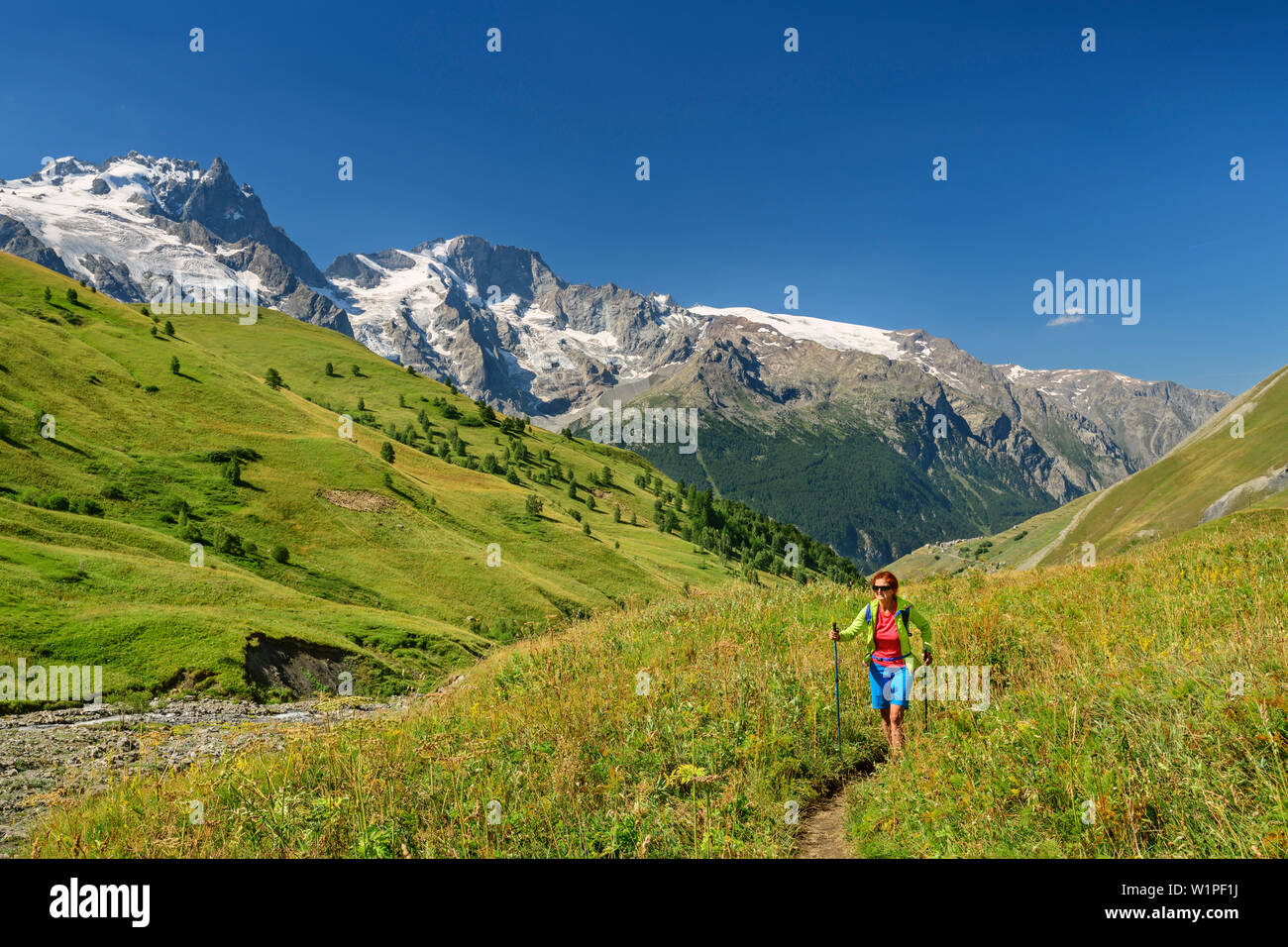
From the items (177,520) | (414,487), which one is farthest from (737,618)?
(414,487)

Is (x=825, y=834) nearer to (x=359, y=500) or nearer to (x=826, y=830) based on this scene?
(x=826, y=830)

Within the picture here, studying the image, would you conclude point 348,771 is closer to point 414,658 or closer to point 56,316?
point 414,658

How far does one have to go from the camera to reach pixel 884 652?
9.27 m

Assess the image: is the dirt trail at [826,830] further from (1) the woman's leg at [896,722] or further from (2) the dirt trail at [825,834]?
(1) the woman's leg at [896,722]

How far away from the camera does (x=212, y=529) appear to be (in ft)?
137

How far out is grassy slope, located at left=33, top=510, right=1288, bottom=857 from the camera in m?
5.53

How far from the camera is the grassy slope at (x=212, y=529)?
77.9 ft

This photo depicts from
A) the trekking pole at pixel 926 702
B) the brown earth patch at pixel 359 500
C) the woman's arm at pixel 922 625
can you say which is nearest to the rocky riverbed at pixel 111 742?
the trekking pole at pixel 926 702

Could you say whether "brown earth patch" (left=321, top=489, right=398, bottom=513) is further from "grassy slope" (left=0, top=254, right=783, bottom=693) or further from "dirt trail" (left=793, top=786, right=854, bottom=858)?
"dirt trail" (left=793, top=786, right=854, bottom=858)

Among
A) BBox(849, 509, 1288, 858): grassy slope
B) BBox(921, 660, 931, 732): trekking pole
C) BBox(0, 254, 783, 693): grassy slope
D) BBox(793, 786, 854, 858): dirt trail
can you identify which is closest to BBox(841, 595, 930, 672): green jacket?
BBox(921, 660, 931, 732): trekking pole

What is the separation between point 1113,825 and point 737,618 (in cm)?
938

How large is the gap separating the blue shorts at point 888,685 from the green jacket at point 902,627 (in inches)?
8.7

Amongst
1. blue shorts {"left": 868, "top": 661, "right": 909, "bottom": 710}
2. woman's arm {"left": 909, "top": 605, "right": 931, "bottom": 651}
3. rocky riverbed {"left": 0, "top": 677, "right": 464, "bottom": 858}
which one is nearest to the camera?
blue shorts {"left": 868, "top": 661, "right": 909, "bottom": 710}
